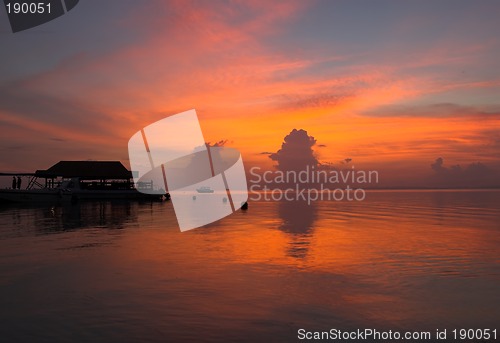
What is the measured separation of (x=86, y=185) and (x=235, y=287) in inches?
3090

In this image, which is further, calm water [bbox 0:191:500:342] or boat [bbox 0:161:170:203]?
boat [bbox 0:161:170:203]

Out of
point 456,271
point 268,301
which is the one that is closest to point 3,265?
point 268,301

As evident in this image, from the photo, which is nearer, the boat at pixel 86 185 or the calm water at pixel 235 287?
the calm water at pixel 235 287

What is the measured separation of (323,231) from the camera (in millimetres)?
30328

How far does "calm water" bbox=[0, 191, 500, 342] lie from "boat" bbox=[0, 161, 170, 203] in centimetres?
4959

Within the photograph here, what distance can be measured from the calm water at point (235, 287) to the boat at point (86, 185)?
1952 inches

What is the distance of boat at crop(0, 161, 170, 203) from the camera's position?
2815 inches

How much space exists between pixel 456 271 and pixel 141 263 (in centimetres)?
1271

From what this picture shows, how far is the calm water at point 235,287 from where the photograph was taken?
393 inches

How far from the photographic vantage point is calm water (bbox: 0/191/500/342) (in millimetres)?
9984

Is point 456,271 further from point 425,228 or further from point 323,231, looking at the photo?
point 425,228

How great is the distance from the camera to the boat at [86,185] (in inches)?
2815

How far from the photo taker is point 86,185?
8506 cm

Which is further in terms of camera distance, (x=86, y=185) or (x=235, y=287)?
(x=86, y=185)
